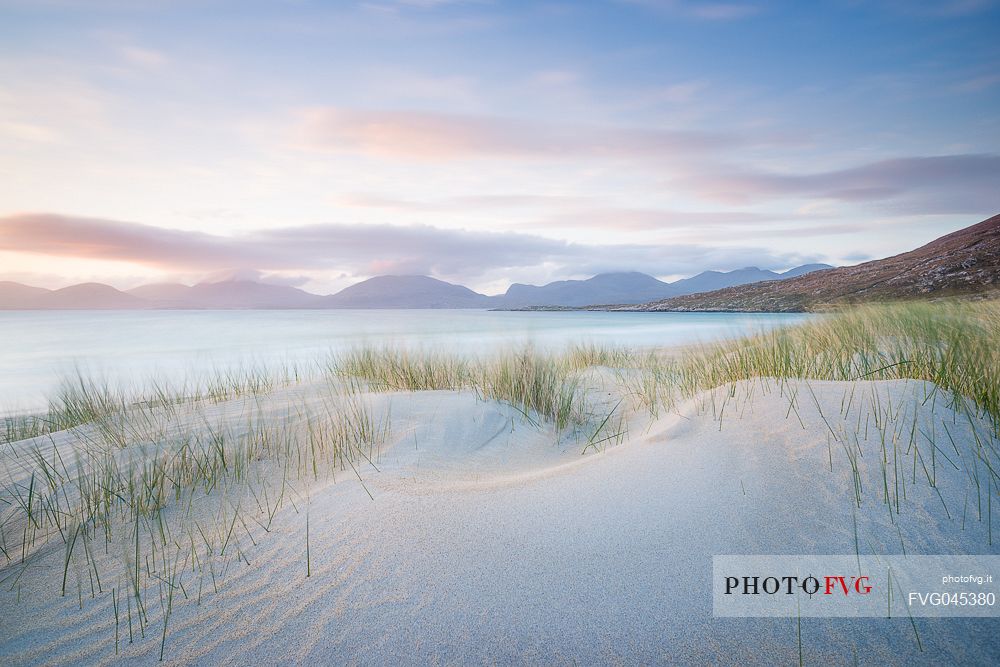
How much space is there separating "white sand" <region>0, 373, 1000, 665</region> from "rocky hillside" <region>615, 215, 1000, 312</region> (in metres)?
11.0

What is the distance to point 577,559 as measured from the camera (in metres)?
1.86

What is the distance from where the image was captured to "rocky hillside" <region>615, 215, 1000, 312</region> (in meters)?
25.4

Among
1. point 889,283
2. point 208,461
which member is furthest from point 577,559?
point 889,283

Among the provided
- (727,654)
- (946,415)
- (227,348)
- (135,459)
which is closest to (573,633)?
(727,654)

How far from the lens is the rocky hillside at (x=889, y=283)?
25375mm

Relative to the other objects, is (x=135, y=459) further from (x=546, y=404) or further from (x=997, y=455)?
(x=997, y=455)

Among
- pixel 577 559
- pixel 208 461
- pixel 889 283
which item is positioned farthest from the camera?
pixel 889 283

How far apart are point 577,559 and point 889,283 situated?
3752 cm

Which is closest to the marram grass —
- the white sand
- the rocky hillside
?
the white sand

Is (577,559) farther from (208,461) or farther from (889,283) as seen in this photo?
(889,283)

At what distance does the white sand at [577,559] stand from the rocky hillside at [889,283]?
1098 cm

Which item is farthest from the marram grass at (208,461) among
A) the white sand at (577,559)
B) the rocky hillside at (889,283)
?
the rocky hillside at (889,283)

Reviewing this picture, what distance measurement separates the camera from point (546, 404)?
433cm

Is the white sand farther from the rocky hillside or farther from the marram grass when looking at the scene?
the rocky hillside
